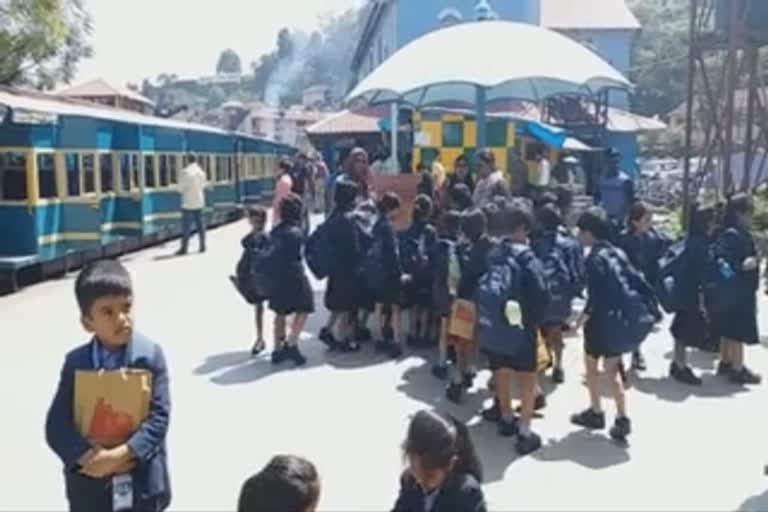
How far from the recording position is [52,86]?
91.1 ft

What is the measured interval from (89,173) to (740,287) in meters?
11.6

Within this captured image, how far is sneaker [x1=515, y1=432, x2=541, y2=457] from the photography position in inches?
241

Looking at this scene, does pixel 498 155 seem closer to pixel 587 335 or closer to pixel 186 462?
pixel 587 335

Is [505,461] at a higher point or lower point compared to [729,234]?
lower

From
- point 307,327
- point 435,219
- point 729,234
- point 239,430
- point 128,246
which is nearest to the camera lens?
point 239,430

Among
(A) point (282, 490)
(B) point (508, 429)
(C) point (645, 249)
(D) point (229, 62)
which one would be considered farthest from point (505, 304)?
(D) point (229, 62)

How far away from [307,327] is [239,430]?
3.60 meters

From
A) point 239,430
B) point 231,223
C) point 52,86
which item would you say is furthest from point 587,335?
point 52,86

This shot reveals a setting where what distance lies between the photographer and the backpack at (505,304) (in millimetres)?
6051

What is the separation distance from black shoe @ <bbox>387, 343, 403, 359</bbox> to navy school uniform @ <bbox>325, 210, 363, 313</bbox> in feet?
1.90

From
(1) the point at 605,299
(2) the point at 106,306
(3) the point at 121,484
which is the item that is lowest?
(3) the point at 121,484

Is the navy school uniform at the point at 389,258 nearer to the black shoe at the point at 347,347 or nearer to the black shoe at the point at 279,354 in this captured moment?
the black shoe at the point at 347,347

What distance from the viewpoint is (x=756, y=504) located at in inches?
210

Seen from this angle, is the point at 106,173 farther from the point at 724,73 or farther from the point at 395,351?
→ the point at 724,73
